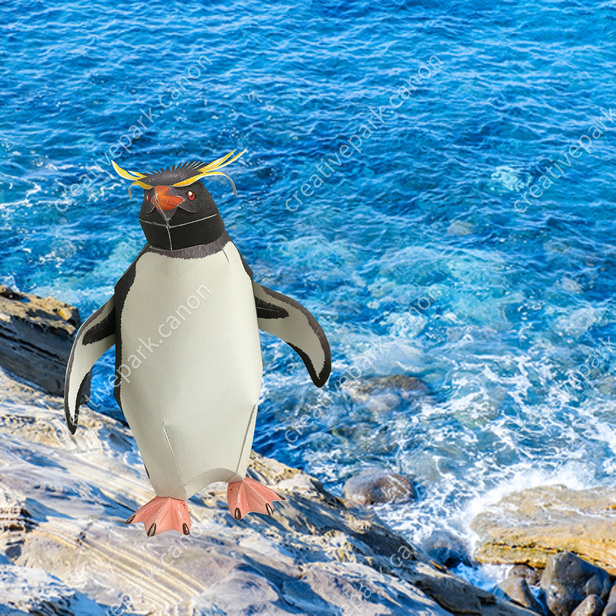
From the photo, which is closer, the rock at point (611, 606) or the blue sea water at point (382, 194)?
the rock at point (611, 606)

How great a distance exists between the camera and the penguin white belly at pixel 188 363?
4.02 meters

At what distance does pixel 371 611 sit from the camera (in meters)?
5.70

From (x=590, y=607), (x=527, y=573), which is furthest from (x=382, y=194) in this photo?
(x=590, y=607)

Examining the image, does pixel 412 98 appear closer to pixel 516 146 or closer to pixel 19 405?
pixel 516 146

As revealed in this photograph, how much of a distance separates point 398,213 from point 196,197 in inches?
583

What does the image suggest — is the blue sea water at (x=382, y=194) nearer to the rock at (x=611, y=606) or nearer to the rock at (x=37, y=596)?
the rock at (x=611, y=606)

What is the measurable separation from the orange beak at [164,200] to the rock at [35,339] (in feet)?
18.8

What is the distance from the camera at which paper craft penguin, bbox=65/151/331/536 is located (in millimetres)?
3889

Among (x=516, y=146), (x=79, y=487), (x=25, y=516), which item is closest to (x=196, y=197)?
(x=25, y=516)

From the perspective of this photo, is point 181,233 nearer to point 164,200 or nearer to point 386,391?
point 164,200

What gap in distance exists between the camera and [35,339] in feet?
31.1

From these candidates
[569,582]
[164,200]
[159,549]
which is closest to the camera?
[164,200]

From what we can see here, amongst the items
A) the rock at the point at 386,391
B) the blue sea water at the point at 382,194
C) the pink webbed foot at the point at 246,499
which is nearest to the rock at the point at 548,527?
the blue sea water at the point at 382,194

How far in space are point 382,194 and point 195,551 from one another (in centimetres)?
1451
